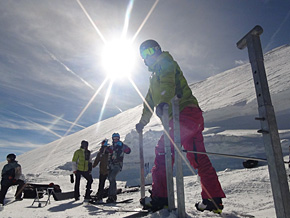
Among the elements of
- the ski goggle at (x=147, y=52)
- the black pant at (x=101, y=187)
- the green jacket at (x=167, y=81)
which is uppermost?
the ski goggle at (x=147, y=52)

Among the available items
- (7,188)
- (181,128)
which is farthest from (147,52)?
(7,188)

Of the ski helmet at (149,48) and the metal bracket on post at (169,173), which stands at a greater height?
the ski helmet at (149,48)

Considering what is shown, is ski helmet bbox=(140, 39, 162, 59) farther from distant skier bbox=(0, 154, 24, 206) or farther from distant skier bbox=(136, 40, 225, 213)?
distant skier bbox=(0, 154, 24, 206)

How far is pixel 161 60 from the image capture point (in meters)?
2.45

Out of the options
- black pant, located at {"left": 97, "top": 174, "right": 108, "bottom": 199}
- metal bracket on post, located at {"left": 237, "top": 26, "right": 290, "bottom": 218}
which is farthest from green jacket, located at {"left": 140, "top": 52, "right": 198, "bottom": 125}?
black pant, located at {"left": 97, "top": 174, "right": 108, "bottom": 199}

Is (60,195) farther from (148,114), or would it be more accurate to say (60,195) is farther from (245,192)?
(245,192)

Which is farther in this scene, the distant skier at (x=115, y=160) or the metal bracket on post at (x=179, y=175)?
the distant skier at (x=115, y=160)

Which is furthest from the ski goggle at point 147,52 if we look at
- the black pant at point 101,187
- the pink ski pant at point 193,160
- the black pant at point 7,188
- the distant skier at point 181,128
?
the black pant at point 7,188

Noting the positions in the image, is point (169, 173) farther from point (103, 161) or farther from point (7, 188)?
point (7, 188)

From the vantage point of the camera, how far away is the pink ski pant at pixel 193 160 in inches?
83.2

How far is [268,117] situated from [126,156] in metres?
14.4

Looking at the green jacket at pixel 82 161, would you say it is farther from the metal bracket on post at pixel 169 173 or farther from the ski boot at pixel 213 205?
the ski boot at pixel 213 205

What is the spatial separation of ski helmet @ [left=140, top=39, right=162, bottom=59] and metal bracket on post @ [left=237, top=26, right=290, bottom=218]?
1.28 meters

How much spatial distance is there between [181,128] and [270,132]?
104cm
